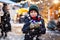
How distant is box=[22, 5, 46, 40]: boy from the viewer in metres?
1.38

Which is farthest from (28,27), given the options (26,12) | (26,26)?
(26,12)

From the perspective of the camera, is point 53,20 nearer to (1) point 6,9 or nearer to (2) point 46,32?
(2) point 46,32

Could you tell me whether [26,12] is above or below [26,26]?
above

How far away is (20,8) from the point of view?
141 centimetres

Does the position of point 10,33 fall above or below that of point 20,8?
below

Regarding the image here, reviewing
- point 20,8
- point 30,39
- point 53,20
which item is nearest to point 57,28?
point 53,20

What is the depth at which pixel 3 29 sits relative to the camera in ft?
4.74

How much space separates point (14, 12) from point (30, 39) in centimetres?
25

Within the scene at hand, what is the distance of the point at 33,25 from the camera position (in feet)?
4.55

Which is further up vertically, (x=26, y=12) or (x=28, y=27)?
(x=26, y=12)

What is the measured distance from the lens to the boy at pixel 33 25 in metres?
1.38

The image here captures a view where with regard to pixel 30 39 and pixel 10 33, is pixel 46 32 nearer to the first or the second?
pixel 30 39

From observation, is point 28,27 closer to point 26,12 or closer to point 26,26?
point 26,26

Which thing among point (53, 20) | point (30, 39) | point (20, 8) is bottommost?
point (30, 39)
